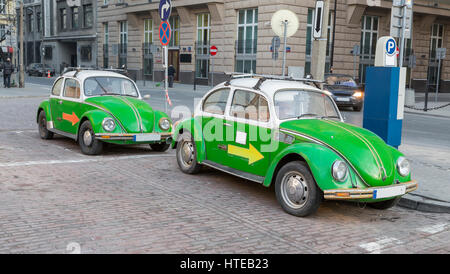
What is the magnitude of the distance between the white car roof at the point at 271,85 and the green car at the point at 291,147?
0.05ft

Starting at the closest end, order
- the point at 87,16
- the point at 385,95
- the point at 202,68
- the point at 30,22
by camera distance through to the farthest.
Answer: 1. the point at 385,95
2. the point at 202,68
3. the point at 87,16
4. the point at 30,22

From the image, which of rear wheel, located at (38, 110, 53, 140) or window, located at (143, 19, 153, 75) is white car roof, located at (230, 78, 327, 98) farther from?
window, located at (143, 19, 153, 75)

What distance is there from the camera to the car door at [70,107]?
9758 millimetres

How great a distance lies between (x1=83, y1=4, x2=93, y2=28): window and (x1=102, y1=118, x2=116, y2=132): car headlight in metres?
48.5

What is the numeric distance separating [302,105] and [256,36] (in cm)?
2795

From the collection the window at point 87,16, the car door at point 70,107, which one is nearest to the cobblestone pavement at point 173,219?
the car door at point 70,107

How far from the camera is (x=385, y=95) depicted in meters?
7.51

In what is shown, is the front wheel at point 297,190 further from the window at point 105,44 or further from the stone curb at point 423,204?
the window at point 105,44

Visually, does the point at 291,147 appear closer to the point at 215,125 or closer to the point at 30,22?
the point at 215,125

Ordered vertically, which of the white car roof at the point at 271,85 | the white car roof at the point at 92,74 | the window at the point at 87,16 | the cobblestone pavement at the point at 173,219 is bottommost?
the cobblestone pavement at the point at 173,219

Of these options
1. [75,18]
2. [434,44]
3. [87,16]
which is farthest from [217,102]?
[75,18]

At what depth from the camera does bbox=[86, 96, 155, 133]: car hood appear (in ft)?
29.3

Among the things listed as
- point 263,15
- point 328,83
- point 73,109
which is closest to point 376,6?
point 263,15
